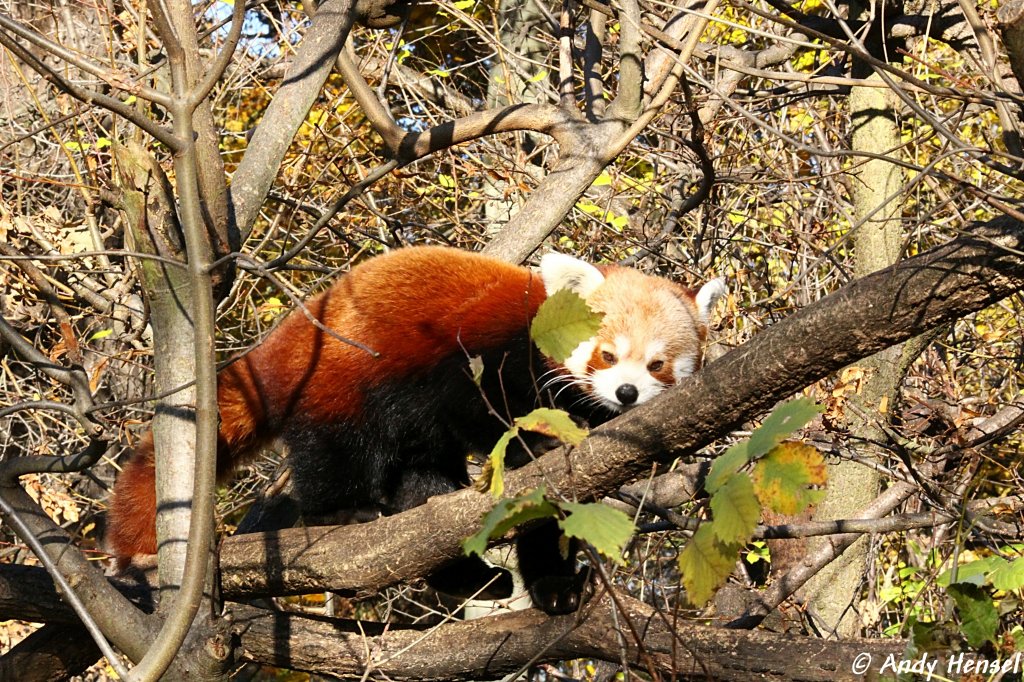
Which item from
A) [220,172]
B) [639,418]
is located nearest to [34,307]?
[220,172]

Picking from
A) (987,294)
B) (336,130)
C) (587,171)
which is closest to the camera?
(987,294)

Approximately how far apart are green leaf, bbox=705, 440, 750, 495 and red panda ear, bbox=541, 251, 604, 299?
2.11m

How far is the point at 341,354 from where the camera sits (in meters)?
3.80

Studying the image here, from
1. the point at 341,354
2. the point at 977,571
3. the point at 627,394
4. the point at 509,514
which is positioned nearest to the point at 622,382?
the point at 627,394

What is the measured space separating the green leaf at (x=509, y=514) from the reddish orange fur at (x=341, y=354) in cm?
190

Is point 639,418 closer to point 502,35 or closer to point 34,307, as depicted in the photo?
point 34,307

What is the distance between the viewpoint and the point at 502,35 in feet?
23.1

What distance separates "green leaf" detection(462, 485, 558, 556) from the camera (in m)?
1.80

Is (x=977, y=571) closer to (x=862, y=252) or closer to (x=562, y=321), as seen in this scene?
(x=562, y=321)

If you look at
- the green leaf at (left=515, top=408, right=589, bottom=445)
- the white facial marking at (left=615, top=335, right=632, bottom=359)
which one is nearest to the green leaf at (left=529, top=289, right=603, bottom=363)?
the green leaf at (left=515, top=408, right=589, bottom=445)

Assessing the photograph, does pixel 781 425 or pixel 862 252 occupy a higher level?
pixel 781 425

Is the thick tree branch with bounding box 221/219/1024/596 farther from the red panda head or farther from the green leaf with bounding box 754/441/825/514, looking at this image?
the red panda head

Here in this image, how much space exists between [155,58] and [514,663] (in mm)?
3622

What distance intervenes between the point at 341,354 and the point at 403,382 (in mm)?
258
